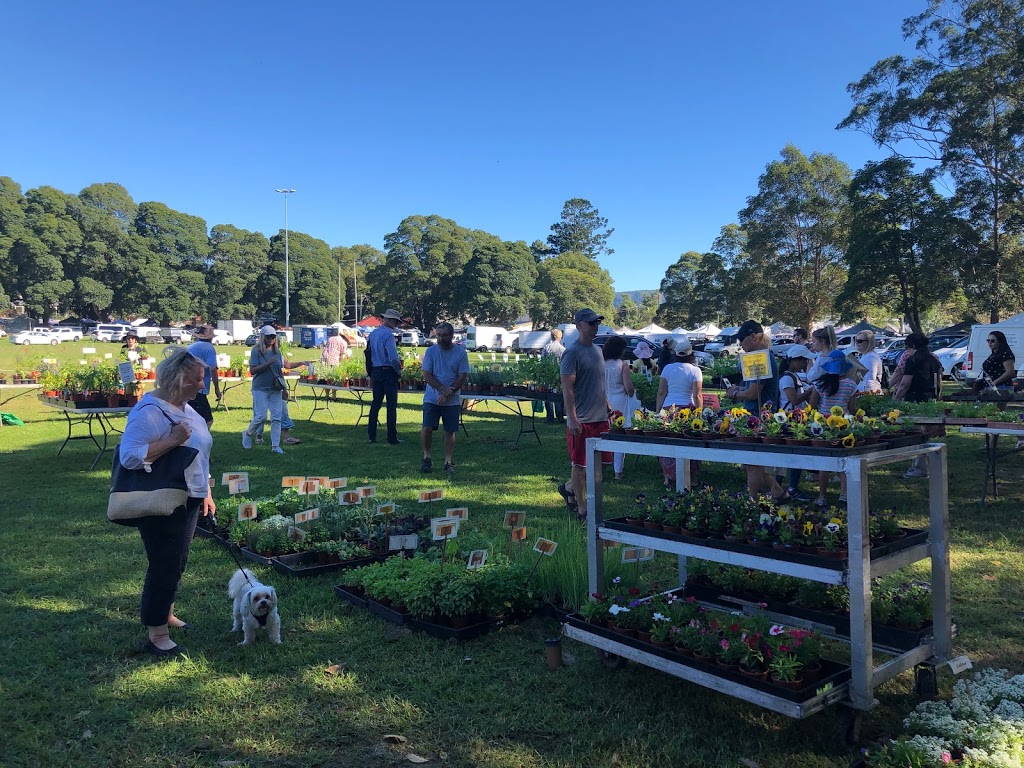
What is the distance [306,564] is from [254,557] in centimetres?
39

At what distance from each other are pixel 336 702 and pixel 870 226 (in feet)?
96.9

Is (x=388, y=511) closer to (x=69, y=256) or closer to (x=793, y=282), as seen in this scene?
(x=793, y=282)

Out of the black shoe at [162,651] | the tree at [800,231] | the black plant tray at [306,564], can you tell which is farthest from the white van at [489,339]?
the black shoe at [162,651]

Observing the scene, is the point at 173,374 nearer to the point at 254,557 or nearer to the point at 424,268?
the point at 254,557

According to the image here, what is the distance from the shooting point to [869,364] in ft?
29.6

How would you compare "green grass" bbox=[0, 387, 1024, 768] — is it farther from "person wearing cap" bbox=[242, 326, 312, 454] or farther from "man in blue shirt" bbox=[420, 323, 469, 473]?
"person wearing cap" bbox=[242, 326, 312, 454]

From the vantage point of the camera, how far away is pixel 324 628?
3.82 m

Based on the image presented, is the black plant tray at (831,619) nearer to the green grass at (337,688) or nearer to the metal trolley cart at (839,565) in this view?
the metal trolley cart at (839,565)

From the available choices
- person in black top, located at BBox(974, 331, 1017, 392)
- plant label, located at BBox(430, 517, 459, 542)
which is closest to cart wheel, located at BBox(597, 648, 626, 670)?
plant label, located at BBox(430, 517, 459, 542)

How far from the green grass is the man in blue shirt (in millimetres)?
3080

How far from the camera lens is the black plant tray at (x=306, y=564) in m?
4.65

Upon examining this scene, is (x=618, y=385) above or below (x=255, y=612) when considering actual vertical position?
above

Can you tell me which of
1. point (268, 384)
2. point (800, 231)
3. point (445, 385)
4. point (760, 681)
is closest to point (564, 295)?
point (800, 231)

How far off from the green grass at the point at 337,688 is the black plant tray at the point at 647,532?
0.60m
